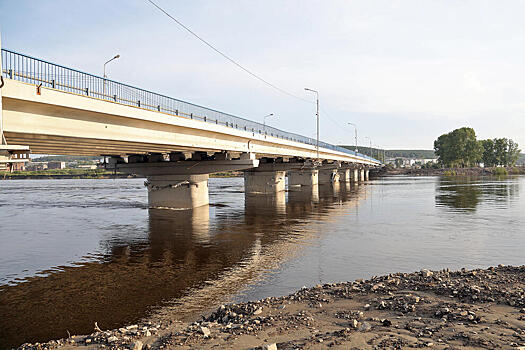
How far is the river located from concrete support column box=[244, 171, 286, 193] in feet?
82.2

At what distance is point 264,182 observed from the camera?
199 feet

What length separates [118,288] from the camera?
14398 mm

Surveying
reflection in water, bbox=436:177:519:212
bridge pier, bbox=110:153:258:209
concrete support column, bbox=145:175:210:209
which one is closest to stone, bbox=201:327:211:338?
bridge pier, bbox=110:153:258:209

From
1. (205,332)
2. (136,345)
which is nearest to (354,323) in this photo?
(205,332)

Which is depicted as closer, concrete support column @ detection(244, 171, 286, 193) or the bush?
concrete support column @ detection(244, 171, 286, 193)

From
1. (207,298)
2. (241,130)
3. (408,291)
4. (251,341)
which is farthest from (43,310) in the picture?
(241,130)

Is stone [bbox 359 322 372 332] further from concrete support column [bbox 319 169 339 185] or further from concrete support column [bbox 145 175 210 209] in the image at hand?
concrete support column [bbox 319 169 339 185]

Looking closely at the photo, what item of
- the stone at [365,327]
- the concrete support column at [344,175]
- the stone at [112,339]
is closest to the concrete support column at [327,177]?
the concrete support column at [344,175]

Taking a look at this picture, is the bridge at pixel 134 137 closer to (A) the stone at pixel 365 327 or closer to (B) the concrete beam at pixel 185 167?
(B) the concrete beam at pixel 185 167

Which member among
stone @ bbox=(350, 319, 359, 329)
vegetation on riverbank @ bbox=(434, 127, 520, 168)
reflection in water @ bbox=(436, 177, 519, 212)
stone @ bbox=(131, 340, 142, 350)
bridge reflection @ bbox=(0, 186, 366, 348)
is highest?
vegetation on riverbank @ bbox=(434, 127, 520, 168)

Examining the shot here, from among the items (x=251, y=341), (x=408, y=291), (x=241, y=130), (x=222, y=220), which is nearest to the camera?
(x=251, y=341)

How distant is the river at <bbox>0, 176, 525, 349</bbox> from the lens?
12273 mm

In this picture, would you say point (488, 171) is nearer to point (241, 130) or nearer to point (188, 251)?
point (241, 130)

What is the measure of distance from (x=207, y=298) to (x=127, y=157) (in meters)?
29.8
